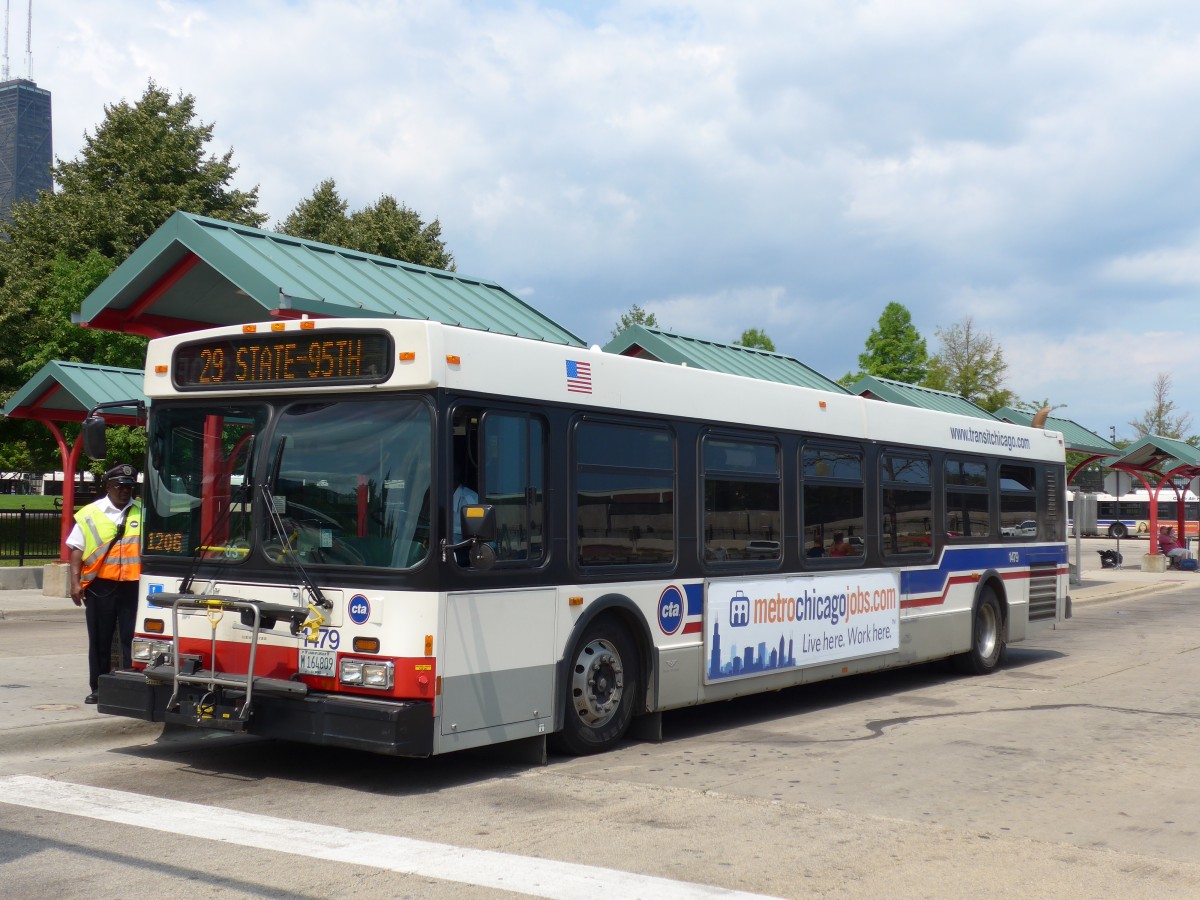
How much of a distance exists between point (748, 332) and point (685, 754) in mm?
61770

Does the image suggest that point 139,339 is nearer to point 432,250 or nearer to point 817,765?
point 432,250

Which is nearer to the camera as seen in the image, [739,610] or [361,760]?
[361,760]

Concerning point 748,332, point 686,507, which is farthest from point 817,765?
point 748,332

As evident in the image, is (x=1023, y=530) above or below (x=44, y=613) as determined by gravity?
above

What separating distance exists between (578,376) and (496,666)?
215cm

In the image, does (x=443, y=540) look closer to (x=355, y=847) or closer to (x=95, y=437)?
(x=355, y=847)

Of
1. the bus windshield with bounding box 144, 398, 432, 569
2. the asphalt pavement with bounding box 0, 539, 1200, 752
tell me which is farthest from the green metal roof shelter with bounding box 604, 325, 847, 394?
the bus windshield with bounding box 144, 398, 432, 569

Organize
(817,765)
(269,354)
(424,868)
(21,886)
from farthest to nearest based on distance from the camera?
1. (817,765)
2. (269,354)
3. (424,868)
4. (21,886)

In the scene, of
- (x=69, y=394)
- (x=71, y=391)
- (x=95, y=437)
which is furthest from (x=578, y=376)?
(x=69, y=394)

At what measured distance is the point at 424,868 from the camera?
600 centimetres

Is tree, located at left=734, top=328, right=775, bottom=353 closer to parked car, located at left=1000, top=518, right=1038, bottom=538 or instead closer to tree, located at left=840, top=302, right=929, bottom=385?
tree, located at left=840, top=302, right=929, bottom=385

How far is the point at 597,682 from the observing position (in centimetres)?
920

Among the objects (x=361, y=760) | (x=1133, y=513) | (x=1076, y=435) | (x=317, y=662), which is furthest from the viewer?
(x=1133, y=513)

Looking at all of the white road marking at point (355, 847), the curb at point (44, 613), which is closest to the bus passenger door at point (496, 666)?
the white road marking at point (355, 847)
